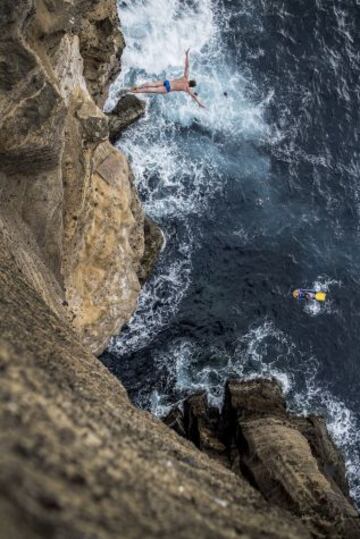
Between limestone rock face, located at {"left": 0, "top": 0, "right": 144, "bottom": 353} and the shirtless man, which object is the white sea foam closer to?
the shirtless man

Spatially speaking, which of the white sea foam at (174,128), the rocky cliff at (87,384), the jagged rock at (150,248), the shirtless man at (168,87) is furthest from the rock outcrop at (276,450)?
the shirtless man at (168,87)

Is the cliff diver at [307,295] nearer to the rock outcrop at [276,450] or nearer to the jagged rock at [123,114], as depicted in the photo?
the rock outcrop at [276,450]

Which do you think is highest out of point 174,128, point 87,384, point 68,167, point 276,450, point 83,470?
point 68,167

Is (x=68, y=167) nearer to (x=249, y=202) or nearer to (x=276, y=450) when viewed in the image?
(x=276, y=450)

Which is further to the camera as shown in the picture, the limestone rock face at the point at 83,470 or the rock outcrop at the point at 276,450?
the rock outcrop at the point at 276,450

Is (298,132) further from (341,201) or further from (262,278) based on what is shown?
(262,278)

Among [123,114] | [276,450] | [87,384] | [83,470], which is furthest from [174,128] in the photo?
[83,470]

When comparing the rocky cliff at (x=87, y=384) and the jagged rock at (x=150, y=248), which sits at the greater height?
the rocky cliff at (x=87, y=384)
